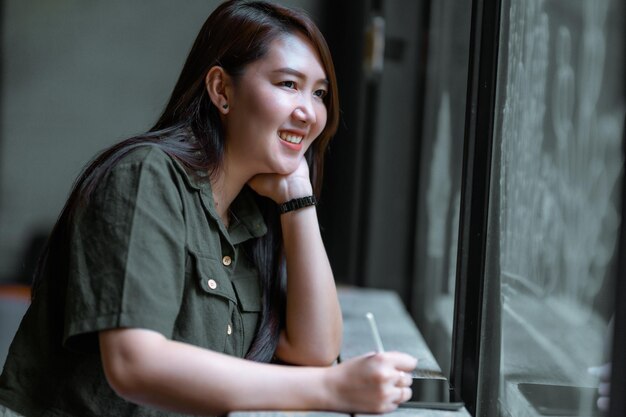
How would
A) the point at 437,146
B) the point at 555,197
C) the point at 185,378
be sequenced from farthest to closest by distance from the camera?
1. the point at 437,146
2. the point at 555,197
3. the point at 185,378

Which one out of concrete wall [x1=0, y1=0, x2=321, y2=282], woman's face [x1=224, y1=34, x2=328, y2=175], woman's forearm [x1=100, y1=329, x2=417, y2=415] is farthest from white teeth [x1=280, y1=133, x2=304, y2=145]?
concrete wall [x1=0, y1=0, x2=321, y2=282]

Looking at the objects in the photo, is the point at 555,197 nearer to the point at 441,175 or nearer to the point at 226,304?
the point at 226,304

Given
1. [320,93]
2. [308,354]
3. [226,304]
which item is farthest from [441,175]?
[226,304]

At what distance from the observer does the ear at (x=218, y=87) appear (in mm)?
1414

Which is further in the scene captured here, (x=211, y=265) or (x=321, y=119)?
(x=321, y=119)

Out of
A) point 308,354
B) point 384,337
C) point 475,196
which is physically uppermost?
point 475,196

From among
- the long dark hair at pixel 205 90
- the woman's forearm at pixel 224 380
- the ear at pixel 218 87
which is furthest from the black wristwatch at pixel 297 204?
the woman's forearm at pixel 224 380

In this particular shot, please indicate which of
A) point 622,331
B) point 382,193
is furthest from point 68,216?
point 382,193

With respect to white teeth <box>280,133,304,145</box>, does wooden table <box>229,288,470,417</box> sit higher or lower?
lower

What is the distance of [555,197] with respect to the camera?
3.79 feet

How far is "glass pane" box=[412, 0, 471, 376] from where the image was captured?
207 cm

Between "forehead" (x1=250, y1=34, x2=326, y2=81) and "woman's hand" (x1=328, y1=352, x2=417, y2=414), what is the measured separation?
565mm

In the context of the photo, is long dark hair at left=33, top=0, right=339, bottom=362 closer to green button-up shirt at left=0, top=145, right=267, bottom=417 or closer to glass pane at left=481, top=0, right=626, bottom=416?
green button-up shirt at left=0, top=145, right=267, bottom=417

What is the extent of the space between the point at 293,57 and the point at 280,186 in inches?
10.3
